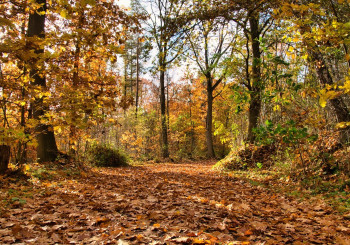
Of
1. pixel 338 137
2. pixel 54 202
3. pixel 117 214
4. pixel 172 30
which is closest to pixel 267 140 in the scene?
pixel 338 137

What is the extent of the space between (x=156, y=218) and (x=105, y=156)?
319 inches

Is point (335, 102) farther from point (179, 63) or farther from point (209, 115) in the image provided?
point (209, 115)

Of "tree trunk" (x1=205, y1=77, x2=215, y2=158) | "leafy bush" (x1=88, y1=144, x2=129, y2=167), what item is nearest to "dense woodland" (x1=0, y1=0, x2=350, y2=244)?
"leafy bush" (x1=88, y1=144, x2=129, y2=167)

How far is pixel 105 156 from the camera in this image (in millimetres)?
10414

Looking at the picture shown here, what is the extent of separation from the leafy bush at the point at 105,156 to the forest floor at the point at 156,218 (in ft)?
19.2

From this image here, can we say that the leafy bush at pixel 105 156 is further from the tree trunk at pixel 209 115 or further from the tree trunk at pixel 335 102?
the tree trunk at pixel 335 102

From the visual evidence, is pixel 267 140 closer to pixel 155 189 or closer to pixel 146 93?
pixel 155 189

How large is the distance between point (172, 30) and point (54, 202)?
6.08 metres

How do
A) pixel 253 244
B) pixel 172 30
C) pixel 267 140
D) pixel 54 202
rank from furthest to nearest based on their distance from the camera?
pixel 172 30 < pixel 267 140 < pixel 54 202 < pixel 253 244

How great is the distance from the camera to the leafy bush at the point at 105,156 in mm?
10219

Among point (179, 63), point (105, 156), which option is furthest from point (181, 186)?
point (179, 63)

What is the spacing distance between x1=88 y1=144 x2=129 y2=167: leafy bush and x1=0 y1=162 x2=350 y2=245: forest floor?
5.84m

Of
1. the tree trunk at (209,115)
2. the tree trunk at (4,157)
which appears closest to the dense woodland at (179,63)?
the tree trunk at (4,157)

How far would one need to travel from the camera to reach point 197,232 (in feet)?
7.82
